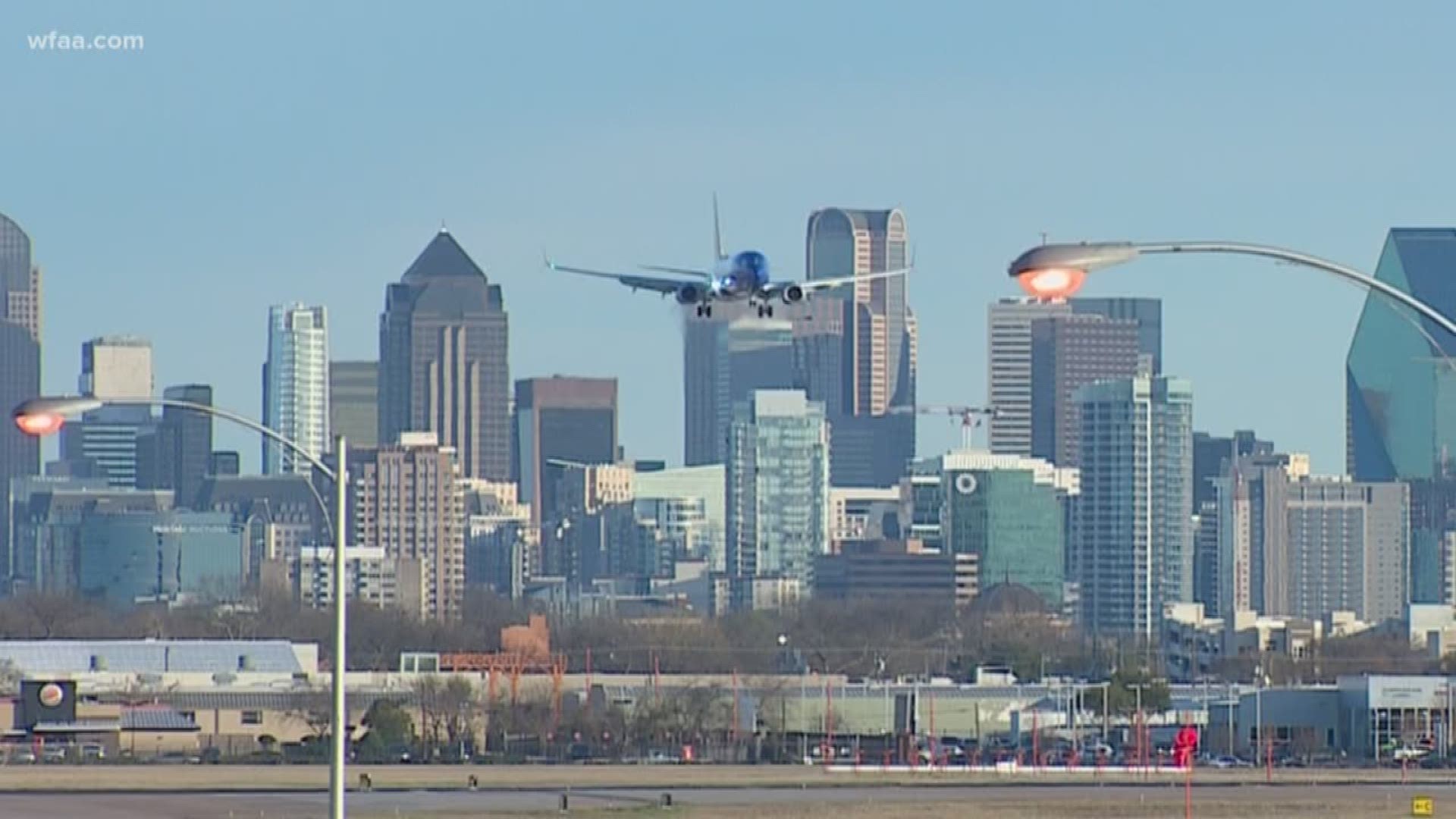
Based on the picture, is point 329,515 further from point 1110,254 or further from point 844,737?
point 844,737

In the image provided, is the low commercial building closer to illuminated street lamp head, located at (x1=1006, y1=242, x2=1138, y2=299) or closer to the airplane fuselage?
the airplane fuselage

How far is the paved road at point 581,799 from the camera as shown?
103 metres

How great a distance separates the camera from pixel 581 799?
366 feet

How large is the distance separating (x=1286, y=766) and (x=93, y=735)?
4845cm

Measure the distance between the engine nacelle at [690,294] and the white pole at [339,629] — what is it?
194 feet

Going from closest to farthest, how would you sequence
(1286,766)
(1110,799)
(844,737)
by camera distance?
(1110,799), (1286,766), (844,737)

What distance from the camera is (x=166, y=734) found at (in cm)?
17062

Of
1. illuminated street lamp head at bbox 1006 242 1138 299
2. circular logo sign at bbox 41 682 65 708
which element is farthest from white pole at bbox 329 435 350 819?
circular logo sign at bbox 41 682 65 708

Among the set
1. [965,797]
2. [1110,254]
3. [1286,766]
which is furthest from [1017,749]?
[1110,254]

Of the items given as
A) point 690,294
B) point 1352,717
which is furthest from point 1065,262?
point 1352,717

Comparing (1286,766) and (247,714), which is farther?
(247,714)

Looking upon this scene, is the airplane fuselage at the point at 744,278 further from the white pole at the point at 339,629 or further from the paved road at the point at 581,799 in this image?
the white pole at the point at 339,629

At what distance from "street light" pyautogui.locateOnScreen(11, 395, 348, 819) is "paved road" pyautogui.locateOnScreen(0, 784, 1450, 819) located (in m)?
31.9

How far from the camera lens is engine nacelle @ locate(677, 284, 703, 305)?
127 meters
